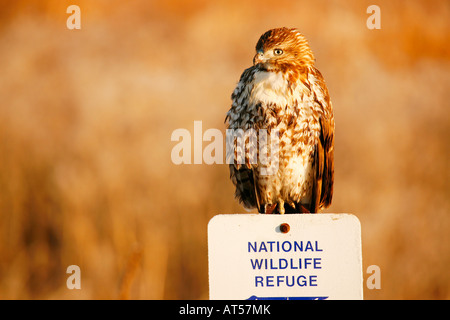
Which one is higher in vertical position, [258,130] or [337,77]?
[337,77]

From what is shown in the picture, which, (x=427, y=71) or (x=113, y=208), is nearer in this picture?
(x=113, y=208)

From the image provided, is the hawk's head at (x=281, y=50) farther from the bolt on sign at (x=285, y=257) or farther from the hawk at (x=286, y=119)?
the bolt on sign at (x=285, y=257)

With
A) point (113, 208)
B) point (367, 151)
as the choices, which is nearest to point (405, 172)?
point (367, 151)

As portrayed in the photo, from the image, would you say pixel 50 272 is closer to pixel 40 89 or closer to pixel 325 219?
pixel 40 89

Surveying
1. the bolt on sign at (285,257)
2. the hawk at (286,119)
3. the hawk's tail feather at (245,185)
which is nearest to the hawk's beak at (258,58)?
the hawk at (286,119)

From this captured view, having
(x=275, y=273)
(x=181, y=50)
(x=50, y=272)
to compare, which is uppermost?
(x=181, y=50)

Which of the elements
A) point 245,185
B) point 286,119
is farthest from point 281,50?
point 245,185

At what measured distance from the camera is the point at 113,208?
402cm

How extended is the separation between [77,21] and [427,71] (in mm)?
3059

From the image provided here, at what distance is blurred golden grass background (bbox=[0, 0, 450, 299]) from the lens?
3959 mm

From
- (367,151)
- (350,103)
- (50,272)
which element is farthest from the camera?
(350,103)

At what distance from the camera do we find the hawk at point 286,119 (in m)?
2.95

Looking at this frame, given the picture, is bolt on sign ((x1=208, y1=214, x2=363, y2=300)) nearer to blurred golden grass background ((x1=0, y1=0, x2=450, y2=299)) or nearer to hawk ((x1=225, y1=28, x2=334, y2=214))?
hawk ((x1=225, y1=28, x2=334, y2=214))

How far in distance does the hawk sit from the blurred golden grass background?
0.94 metres
